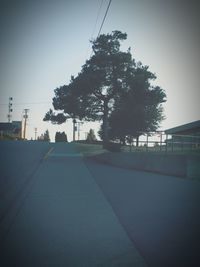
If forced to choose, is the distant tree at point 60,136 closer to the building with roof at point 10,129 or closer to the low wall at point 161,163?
the building with roof at point 10,129

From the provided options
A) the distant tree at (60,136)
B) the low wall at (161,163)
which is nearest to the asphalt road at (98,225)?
the low wall at (161,163)

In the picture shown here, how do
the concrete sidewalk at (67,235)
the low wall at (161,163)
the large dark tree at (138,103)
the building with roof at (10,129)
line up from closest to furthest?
the concrete sidewalk at (67,235) → the low wall at (161,163) → the large dark tree at (138,103) → the building with roof at (10,129)

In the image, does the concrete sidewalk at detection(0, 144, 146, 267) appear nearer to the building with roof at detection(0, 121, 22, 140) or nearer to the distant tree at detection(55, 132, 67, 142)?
the distant tree at detection(55, 132, 67, 142)

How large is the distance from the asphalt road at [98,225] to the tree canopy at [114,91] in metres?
19.8

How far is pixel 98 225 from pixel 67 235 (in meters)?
0.87

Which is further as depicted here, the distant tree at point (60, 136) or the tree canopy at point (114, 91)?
the distant tree at point (60, 136)

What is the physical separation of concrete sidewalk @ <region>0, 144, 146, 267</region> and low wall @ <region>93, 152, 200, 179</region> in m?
5.41

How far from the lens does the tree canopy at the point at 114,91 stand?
29984mm

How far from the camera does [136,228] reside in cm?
601

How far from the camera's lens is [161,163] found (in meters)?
15.0

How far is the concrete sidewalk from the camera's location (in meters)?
4.48

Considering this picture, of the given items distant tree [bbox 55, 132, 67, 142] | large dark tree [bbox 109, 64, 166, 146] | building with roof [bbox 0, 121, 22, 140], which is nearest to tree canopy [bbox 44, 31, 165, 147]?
large dark tree [bbox 109, 64, 166, 146]

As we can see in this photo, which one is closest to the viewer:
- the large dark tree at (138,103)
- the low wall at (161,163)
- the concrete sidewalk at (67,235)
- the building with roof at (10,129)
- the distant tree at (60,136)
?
the concrete sidewalk at (67,235)

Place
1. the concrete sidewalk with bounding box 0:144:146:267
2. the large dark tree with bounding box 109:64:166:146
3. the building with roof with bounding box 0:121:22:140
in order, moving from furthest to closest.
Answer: the building with roof with bounding box 0:121:22:140 → the large dark tree with bounding box 109:64:166:146 → the concrete sidewalk with bounding box 0:144:146:267
